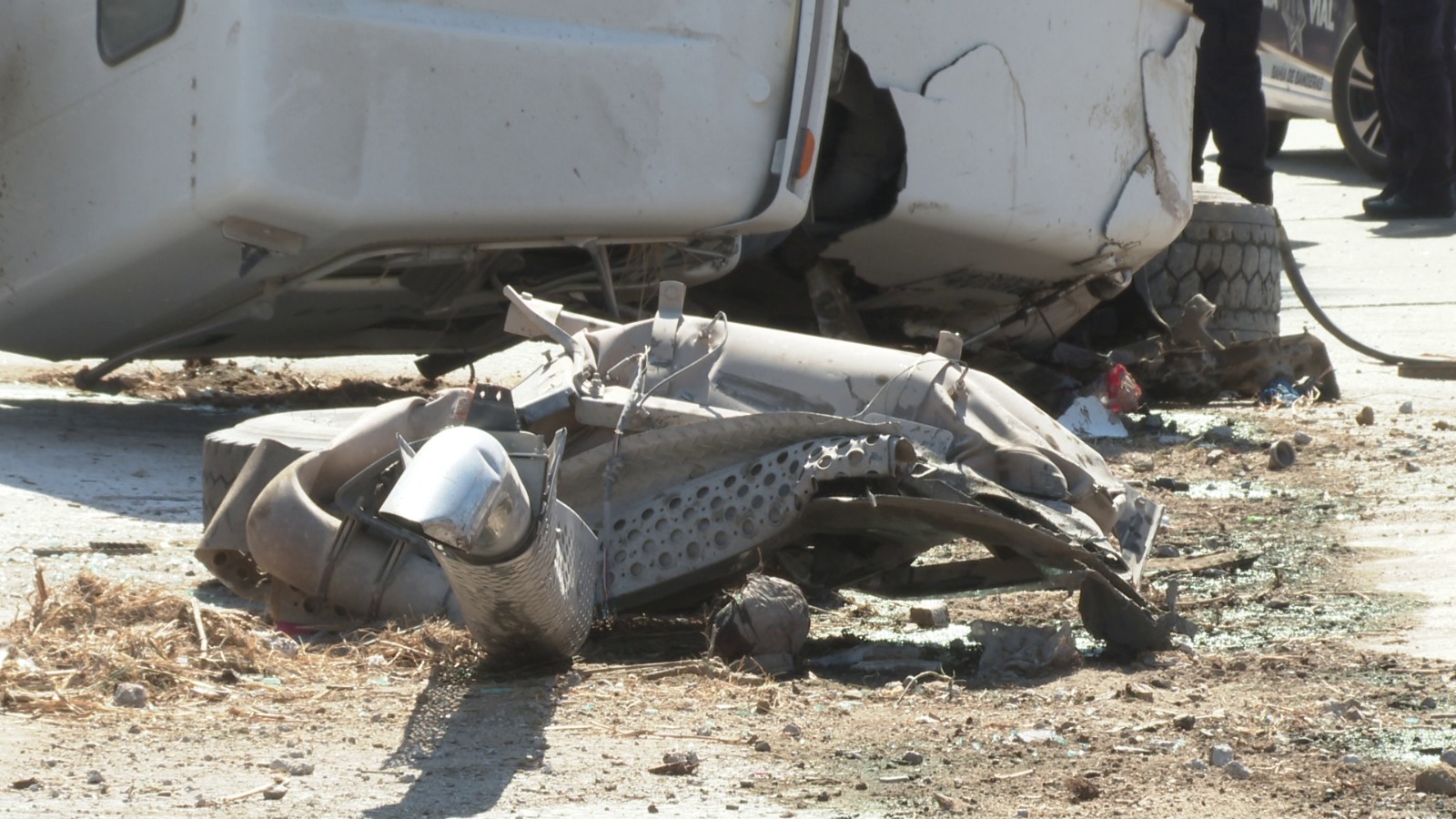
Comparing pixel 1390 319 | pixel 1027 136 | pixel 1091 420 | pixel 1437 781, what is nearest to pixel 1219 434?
pixel 1091 420

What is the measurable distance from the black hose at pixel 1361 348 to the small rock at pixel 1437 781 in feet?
15.6

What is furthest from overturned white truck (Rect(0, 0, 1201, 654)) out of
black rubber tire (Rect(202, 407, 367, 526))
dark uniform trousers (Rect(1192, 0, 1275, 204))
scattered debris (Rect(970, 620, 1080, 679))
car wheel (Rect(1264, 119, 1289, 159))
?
car wheel (Rect(1264, 119, 1289, 159))

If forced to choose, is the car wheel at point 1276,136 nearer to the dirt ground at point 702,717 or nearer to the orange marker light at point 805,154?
the orange marker light at point 805,154

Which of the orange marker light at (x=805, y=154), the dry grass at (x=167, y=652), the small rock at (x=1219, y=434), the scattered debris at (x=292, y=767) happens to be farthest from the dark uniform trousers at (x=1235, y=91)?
the scattered debris at (x=292, y=767)

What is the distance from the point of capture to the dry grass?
2.61 metres

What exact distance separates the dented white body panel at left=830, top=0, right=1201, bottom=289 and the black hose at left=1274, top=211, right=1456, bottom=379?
1179mm

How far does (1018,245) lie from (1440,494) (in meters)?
1.49

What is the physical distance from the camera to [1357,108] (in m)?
12.1

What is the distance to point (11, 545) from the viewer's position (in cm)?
357

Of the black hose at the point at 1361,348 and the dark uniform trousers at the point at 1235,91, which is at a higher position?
the dark uniform trousers at the point at 1235,91

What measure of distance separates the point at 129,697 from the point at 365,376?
4330mm

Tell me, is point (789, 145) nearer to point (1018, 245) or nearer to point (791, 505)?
point (1018, 245)

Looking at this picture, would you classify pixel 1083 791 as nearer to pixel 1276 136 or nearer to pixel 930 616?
pixel 930 616

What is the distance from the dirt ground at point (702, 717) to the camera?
212 centimetres
